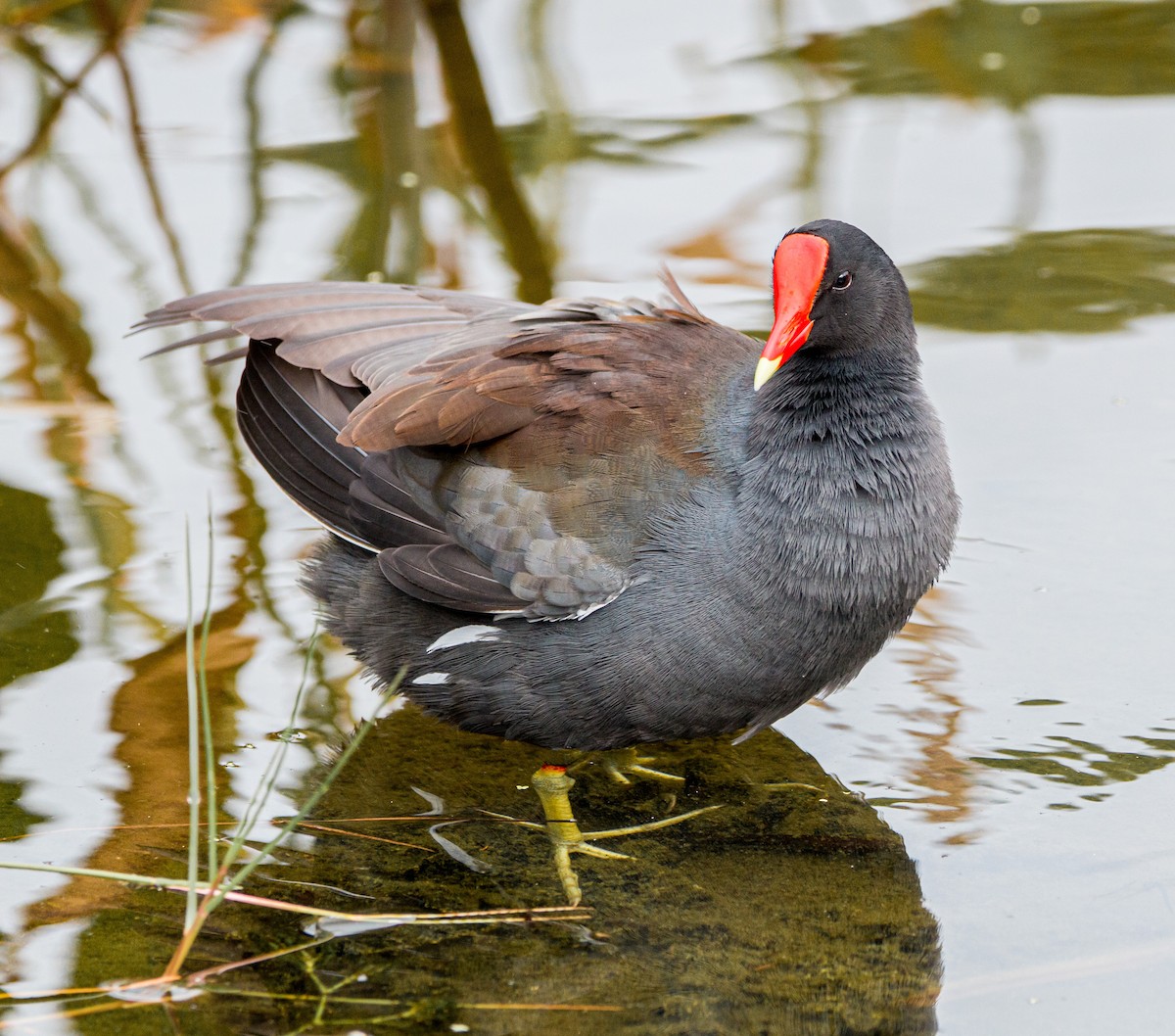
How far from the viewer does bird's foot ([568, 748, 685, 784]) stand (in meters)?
4.21

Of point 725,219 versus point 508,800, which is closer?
point 508,800

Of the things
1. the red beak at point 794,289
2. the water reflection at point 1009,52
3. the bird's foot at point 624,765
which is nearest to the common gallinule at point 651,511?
the red beak at point 794,289

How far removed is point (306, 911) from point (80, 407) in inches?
103

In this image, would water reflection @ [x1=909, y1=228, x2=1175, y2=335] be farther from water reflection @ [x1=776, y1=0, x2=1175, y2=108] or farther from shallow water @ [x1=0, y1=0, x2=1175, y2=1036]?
water reflection @ [x1=776, y1=0, x2=1175, y2=108]

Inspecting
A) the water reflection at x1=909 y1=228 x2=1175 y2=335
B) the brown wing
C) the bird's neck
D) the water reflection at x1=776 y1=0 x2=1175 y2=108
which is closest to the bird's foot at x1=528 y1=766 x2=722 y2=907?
the brown wing

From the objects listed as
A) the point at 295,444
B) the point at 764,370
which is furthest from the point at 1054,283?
the point at 295,444

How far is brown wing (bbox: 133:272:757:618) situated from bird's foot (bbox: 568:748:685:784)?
61 centimetres

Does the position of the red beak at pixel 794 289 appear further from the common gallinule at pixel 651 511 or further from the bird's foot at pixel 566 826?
the bird's foot at pixel 566 826

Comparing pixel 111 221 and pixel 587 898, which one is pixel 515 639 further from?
pixel 111 221

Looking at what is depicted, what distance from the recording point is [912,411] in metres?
3.85

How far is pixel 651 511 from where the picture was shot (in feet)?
12.5

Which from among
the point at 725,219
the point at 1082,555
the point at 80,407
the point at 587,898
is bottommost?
the point at 587,898

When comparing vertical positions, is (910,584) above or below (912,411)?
below

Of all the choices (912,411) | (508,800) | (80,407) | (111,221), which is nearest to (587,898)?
(508,800)
